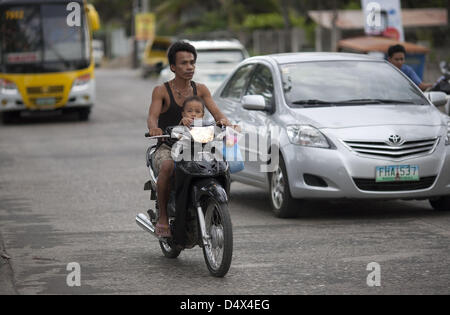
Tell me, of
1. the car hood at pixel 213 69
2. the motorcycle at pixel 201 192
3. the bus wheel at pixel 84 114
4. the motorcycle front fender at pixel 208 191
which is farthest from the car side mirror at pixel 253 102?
the bus wheel at pixel 84 114

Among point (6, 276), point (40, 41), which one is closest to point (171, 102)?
point (6, 276)

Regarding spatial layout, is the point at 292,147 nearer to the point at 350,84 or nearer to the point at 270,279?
the point at 350,84

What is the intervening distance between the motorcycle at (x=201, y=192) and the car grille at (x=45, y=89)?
17916 millimetres

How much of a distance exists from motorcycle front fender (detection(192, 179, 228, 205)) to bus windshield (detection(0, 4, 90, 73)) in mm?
18375

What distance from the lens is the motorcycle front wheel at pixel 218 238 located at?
764cm

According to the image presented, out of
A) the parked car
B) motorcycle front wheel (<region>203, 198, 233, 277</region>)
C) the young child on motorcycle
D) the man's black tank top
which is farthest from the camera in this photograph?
the parked car

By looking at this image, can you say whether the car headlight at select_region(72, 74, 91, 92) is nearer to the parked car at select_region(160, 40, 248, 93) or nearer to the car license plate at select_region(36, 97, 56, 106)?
the car license plate at select_region(36, 97, 56, 106)

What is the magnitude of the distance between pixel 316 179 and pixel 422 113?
147 centimetres

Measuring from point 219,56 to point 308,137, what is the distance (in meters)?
14.9

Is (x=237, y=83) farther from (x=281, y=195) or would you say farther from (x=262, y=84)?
(x=281, y=195)

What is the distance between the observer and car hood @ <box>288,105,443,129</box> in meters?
10.9

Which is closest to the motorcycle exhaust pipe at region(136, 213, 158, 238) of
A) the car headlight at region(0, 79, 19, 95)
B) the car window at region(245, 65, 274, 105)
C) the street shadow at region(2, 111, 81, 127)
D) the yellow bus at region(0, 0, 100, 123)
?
the car window at region(245, 65, 274, 105)

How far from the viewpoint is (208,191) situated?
25.7 ft

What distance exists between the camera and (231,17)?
198 ft
